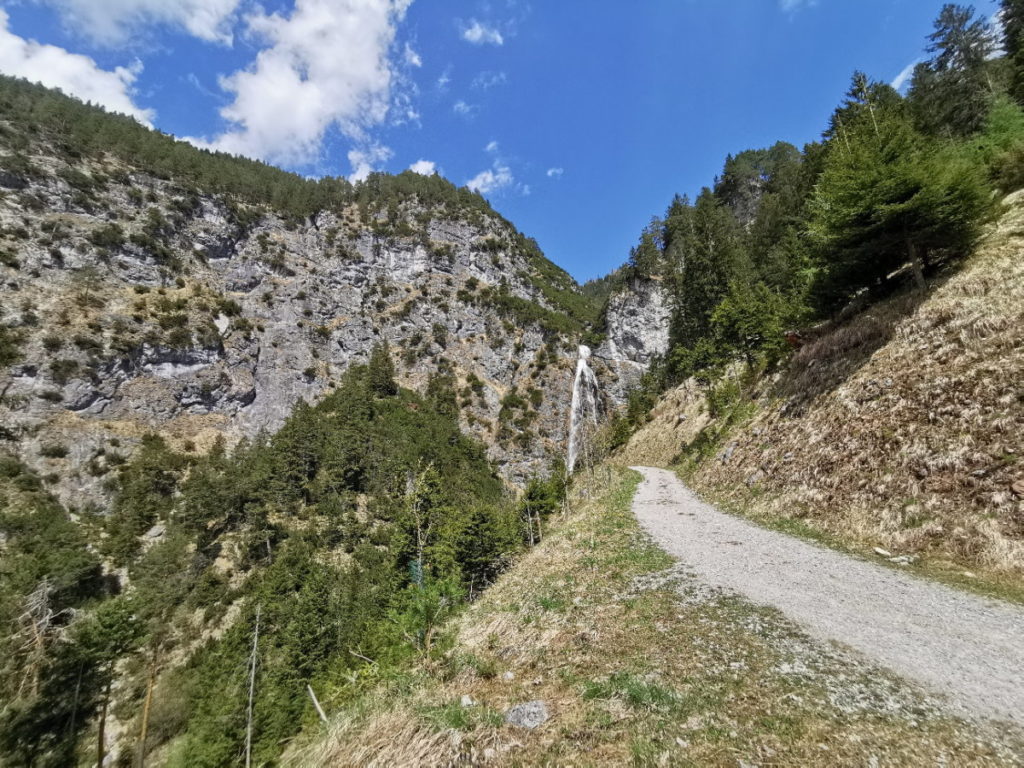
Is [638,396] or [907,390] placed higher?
[638,396]

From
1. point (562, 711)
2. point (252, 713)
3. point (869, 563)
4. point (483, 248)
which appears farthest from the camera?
point (483, 248)

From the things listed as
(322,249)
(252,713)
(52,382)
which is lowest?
(252,713)

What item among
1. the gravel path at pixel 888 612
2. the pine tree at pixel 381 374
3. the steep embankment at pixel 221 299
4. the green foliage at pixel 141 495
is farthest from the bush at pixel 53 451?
the gravel path at pixel 888 612

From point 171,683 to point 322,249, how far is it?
93533 mm

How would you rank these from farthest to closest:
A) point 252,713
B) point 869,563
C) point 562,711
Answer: point 252,713 < point 869,563 < point 562,711

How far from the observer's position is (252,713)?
28.8 metres

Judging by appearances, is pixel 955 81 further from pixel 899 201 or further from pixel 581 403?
pixel 581 403

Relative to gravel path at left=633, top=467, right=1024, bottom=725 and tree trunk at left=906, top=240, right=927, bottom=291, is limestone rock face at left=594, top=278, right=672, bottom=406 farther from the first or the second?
gravel path at left=633, top=467, right=1024, bottom=725

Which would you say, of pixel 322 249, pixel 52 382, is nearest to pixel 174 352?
pixel 52 382

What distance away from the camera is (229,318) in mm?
85875

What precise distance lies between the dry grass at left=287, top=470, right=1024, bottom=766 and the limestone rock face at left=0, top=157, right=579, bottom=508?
79.3m

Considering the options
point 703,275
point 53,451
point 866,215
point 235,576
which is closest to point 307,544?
point 235,576

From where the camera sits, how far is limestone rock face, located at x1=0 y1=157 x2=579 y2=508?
6431 cm

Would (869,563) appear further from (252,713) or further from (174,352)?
(174,352)
